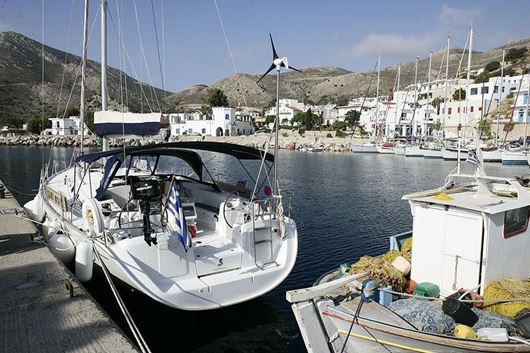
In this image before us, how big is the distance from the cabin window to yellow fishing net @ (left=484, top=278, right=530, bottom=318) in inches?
37.3

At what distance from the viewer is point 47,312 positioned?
725 centimetres

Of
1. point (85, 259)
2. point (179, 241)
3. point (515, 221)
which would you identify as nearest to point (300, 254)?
point (179, 241)

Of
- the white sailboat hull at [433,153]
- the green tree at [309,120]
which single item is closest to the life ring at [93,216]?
the white sailboat hull at [433,153]

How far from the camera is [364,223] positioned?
67.8ft

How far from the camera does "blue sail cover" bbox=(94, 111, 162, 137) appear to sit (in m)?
13.0

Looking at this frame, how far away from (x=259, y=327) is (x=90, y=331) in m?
3.96

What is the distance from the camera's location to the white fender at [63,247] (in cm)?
1065

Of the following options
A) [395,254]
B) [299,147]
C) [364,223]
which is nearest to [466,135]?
[299,147]

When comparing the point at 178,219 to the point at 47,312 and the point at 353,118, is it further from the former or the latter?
the point at 353,118

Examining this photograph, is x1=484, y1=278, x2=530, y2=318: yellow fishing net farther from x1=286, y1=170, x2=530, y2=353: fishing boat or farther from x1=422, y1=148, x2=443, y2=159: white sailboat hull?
x1=422, y1=148, x2=443, y2=159: white sailboat hull

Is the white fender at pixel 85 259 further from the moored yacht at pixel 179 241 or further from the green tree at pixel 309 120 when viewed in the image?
the green tree at pixel 309 120

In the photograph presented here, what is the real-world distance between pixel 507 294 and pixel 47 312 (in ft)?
27.6

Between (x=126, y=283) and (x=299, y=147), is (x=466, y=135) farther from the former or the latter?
(x=126, y=283)

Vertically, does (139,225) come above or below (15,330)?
above
